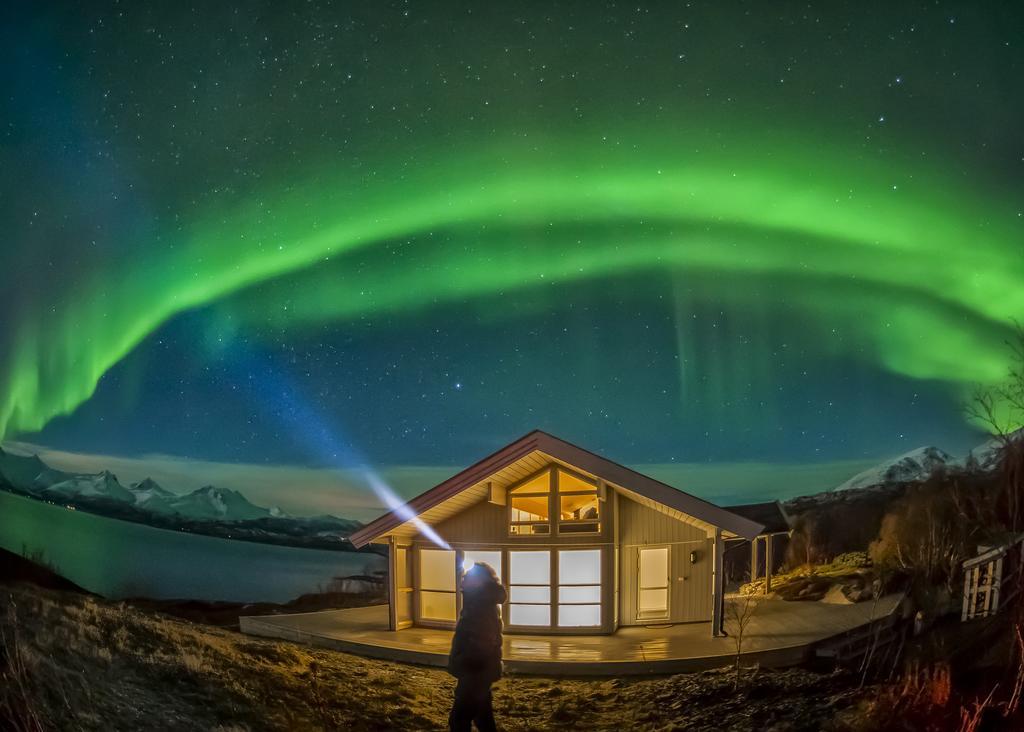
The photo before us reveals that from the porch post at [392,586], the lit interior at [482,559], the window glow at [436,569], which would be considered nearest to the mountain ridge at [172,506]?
the porch post at [392,586]

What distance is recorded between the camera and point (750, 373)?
20.9 ft

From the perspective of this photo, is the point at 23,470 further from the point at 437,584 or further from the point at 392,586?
the point at 437,584

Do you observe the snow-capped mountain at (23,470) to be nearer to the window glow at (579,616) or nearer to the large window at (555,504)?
the large window at (555,504)

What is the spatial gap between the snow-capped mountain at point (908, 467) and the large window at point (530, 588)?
113 inches

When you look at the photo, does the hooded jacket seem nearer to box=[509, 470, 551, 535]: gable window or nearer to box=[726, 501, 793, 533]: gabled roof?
box=[509, 470, 551, 535]: gable window

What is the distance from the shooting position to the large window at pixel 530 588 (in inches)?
261

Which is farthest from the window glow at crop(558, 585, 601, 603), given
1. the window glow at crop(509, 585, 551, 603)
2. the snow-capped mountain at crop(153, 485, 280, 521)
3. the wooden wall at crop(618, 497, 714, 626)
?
the snow-capped mountain at crop(153, 485, 280, 521)

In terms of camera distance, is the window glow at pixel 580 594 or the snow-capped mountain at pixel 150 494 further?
the snow-capped mountain at pixel 150 494

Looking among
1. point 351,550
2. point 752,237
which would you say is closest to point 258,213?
point 351,550

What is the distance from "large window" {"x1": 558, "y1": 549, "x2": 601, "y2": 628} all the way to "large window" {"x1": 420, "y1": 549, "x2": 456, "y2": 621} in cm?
101

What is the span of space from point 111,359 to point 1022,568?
8621 mm

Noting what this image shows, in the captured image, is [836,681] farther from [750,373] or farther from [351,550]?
[351,550]

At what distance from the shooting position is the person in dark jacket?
570 cm

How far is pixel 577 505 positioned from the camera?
6.88m
